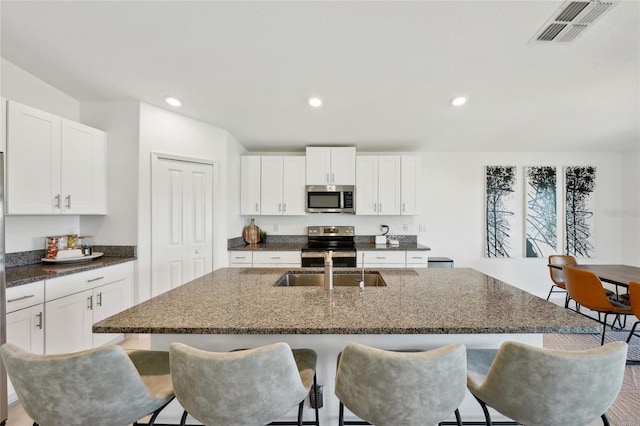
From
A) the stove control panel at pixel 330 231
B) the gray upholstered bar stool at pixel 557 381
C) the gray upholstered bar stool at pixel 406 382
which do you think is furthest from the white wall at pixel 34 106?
the gray upholstered bar stool at pixel 557 381

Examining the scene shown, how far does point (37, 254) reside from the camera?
8.30 feet

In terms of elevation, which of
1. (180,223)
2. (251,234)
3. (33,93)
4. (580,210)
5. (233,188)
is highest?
(33,93)

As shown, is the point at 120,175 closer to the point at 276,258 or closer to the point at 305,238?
the point at 276,258

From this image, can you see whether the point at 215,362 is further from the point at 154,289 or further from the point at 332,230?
the point at 332,230

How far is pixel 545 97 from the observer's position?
2.91 m

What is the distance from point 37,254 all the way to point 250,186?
2.39 metres

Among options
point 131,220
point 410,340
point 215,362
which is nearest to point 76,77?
point 131,220

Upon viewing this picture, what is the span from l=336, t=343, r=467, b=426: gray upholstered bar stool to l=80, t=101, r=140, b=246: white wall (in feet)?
9.68

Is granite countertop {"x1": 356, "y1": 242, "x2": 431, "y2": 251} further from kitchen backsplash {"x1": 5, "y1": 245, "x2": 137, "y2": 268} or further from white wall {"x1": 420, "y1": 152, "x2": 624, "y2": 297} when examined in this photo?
kitchen backsplash {"x1": 5, "y1": 245, "x2": 137, "y2": 268}

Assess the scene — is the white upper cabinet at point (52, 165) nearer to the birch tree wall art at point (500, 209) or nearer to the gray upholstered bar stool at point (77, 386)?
the gray upholstered bar stool at point (77, 386)

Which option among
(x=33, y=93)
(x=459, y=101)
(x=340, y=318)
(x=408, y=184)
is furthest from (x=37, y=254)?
(x=459, y=101)

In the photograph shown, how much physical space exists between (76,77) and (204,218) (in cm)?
182

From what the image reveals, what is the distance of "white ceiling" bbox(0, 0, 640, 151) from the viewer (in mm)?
1831

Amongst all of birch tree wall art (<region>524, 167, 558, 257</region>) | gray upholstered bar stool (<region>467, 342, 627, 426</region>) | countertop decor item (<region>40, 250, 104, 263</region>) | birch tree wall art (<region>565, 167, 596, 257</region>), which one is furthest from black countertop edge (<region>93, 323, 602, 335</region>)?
birch tree wall art (<region>565, 167, 596, 257</region>)
